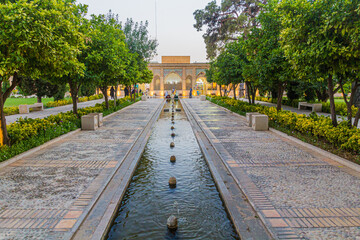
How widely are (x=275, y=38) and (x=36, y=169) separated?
33.8ft

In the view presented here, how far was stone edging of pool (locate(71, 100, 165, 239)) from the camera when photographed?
359 cm

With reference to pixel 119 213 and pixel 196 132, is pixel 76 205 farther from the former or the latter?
pixel 196 132

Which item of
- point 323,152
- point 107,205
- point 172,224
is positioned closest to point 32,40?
point 107,205

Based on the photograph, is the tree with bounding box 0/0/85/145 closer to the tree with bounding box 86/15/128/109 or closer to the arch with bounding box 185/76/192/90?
the tree with bounding box 86/15/128/109

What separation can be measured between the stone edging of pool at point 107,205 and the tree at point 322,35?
5.60 meters

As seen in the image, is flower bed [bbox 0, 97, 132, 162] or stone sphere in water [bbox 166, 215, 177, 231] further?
flower bed [bbox 0, 97, 132, 162]

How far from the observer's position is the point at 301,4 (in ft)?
24.6

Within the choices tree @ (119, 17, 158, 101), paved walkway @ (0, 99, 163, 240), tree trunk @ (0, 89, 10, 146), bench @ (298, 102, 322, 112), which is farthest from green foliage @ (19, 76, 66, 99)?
bench @ (298, 102, 322, 112)

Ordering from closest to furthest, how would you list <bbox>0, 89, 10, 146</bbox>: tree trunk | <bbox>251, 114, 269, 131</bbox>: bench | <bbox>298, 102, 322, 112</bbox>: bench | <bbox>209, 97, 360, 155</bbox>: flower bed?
<bbox>209, 97, 360, 155</bbox>: flower bed < <bbox>0, 89, 10, 146</bbox>: tree trunk < <bbox>251, 114, 269, 131</bbox>: bench < <bbox>298, 102, 322, 112</bbox>: bench

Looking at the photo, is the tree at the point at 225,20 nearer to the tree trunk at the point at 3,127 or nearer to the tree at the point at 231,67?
the tree at the point at 231,67

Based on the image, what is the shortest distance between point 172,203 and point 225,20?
22.7 meters

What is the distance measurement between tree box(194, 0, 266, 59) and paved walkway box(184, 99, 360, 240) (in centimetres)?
1696

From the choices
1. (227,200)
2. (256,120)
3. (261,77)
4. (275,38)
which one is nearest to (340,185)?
(227,200)

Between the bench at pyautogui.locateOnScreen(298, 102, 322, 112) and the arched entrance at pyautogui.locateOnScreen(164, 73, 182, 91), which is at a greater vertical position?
the arched entrance at pyautogui.locateOnScreen(164, 73, 182, 91)
